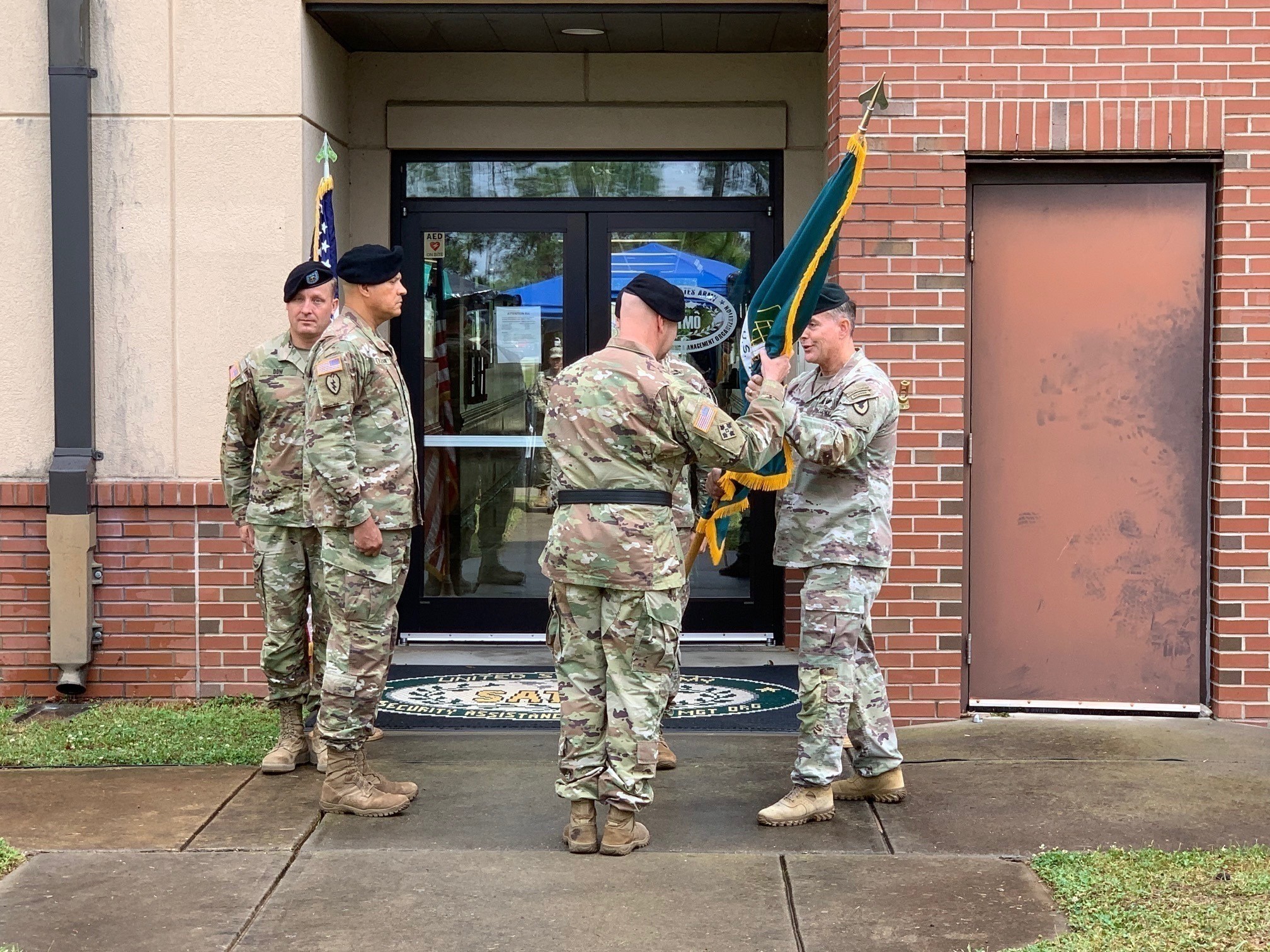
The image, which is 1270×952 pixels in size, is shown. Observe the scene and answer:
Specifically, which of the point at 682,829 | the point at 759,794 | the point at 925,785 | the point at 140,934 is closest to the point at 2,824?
the point at 140,934

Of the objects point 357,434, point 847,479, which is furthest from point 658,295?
point 357,434

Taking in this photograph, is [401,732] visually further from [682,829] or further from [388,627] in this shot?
[682,829]

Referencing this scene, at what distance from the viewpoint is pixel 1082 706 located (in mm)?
6695

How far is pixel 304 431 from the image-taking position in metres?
5.34

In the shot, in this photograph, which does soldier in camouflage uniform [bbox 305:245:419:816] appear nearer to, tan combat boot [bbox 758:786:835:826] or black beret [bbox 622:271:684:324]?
black beret [bbox 622:271:684:324]

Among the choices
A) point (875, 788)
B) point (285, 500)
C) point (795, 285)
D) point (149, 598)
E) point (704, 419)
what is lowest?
point (875, 788)

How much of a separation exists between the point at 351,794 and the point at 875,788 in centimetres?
196

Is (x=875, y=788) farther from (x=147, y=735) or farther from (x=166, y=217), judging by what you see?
(x=166, y=217)

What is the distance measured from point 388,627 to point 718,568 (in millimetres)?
3614

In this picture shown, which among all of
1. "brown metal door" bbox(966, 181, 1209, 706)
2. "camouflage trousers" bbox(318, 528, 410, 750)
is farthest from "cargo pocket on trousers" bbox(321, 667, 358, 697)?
"brown metal door" bbox(966, 181, 1209, 706)

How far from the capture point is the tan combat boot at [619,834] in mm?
4855

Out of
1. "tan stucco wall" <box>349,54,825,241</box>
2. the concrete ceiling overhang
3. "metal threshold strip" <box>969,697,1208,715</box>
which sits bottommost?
"metal threshold strip" <box>969,697,1208,715</box>

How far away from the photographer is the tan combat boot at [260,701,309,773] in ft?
19.4

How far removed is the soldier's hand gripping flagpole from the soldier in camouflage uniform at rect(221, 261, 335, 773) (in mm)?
1633
